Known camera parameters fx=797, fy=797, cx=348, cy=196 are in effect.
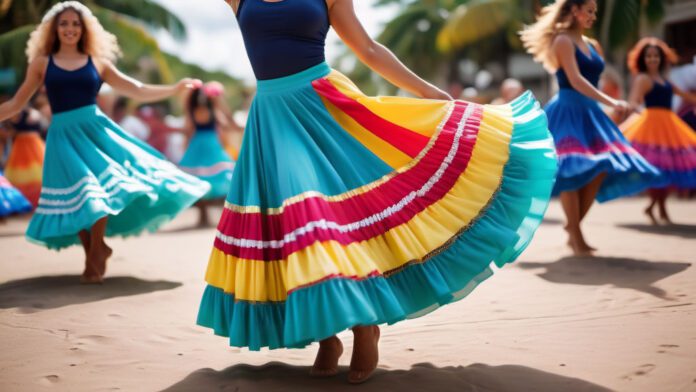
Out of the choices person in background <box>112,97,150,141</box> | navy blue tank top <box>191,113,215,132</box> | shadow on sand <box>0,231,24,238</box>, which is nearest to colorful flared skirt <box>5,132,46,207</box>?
shadow on sand <box>0,231,24,238</box>

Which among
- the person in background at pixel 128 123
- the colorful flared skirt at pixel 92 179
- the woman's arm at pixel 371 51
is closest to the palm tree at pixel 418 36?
the person in background at pixel 128 123

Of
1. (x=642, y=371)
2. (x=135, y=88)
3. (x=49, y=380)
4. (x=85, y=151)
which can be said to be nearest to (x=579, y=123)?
(x=642, y=371)

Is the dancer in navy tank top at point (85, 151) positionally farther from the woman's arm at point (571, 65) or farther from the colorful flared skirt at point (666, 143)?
the colorful flared skirt at point (666, 143)

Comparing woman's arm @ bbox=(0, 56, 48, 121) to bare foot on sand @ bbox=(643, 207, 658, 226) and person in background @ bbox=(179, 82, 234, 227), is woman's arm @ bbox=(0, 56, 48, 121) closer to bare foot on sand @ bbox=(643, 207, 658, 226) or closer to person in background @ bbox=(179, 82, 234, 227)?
person in background @ bbox=(179, 82, 234, 227)

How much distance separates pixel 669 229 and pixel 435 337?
5670mm

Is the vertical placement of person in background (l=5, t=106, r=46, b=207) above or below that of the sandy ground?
above

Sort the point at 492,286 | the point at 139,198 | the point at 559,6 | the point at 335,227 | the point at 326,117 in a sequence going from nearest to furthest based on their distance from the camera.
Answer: the point at 335,227 < the point at 326,117 < the point at 492,286 < the point at 139,198 < the point at 559,6

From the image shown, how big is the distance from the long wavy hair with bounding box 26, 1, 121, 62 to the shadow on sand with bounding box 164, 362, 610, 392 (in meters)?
3.69

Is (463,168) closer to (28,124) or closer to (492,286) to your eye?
(492,286)

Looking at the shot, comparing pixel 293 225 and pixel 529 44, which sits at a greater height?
pixel 529 44

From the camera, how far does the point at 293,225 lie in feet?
11.0

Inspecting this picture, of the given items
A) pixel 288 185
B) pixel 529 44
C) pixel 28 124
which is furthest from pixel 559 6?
pixel 28 124

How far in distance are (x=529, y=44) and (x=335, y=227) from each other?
15.1 feet

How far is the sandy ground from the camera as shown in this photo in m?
3.63
